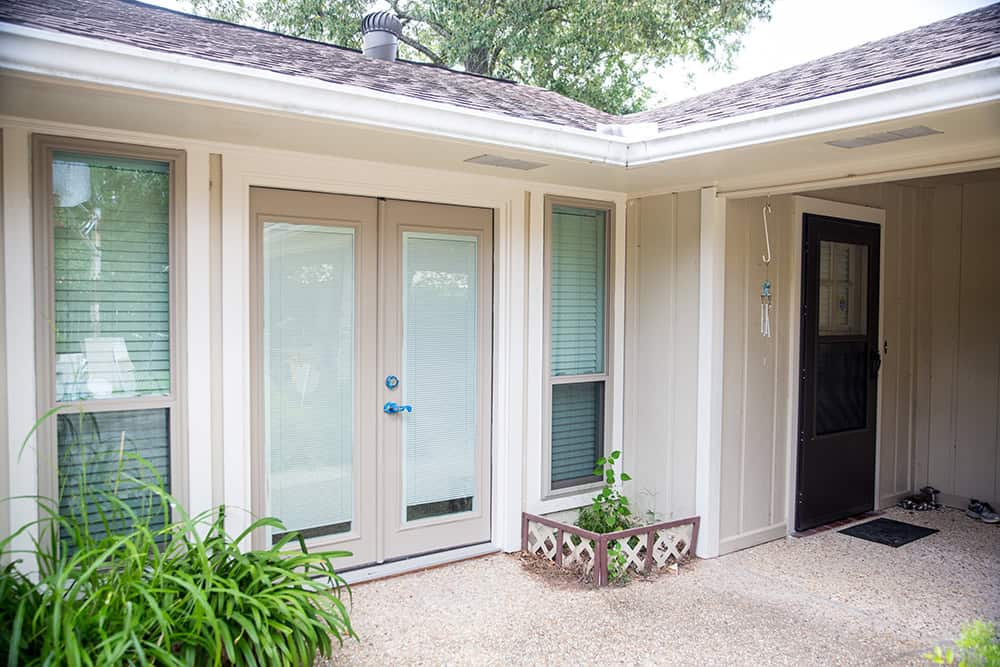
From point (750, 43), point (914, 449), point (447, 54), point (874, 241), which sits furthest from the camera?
point (750, 43)

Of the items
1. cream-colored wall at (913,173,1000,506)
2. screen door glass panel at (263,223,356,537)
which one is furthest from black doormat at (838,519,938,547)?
screen door glass panel at (263,223,356,537)

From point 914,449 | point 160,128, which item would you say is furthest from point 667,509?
point 160,128

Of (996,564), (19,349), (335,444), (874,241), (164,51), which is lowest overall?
(996,564)

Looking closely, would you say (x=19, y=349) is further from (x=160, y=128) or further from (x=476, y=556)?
(x=476, y=556)

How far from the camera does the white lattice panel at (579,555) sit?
159 inches

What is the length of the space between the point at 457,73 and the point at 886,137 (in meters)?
2.85

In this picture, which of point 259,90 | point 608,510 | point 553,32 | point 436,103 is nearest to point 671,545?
point 608,510

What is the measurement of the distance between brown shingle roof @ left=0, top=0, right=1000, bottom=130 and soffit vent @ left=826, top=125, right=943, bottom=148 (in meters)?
0.24

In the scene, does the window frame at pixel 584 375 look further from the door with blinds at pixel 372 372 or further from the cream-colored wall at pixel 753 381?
the cream-colored wall at pixel 753 381

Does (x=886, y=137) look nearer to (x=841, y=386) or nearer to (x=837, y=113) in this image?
(x=837, y=113)

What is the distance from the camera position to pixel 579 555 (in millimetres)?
4102

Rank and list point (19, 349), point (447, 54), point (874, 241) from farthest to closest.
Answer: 1. point (447, 54)
2. point (874, 241)
3. point (19, 349)

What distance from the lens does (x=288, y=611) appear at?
8.75ft

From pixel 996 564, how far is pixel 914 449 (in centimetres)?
147
